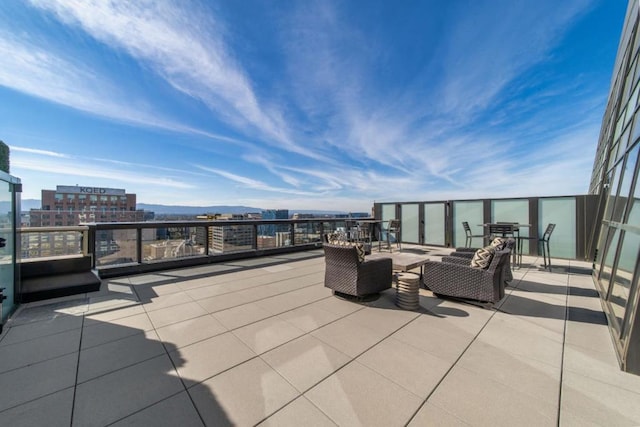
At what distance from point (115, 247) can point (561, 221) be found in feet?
36.0

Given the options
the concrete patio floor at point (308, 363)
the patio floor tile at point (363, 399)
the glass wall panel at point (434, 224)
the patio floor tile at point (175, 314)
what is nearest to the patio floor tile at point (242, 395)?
the concrete patio floor at point (308, 363)

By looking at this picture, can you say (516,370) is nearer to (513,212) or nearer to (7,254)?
(7,254)

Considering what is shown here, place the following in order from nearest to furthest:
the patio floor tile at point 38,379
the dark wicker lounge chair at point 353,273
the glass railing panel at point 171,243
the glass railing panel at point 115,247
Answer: the patio floor tile at point 38,379 → the dark wicker lounge chair at point 353,273 → the glass railing panel at point 115,247 → the glass railing panel at point 171,243

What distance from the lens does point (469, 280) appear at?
324cm

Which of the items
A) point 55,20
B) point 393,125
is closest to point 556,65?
point 393,125

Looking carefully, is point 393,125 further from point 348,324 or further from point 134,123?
point 134,123

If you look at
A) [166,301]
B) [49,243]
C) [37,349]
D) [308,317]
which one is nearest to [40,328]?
[37,349]

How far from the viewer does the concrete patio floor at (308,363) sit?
1.44 metres

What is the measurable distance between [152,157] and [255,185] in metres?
6.67

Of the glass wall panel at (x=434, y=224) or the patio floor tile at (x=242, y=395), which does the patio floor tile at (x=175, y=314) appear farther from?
the glass wall panel at (x=434, y=224)

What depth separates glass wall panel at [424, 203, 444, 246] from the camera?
849 centimetres

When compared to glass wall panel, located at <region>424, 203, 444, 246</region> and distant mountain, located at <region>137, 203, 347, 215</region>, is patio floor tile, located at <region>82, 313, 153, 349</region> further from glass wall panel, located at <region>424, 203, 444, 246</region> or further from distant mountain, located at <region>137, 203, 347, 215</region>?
glass wall panel, located at <region>424, 203, 444, 246</region>

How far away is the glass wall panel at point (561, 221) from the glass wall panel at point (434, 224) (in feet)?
8.54

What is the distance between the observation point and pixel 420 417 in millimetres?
1400
